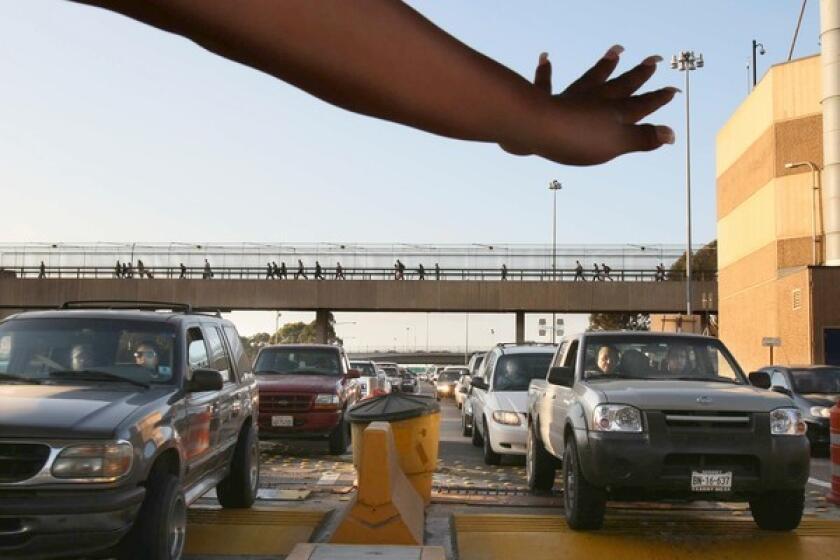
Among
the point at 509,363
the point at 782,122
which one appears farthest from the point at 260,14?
the point at 782,122

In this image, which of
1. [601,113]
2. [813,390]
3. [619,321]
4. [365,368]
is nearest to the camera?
[601,113]

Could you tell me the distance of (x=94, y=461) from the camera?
599cm

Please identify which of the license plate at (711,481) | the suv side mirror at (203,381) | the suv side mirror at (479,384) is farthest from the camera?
the suv side mirror at (479,384)

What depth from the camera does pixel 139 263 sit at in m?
61.6

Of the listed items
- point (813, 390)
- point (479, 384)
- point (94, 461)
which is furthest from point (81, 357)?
point (813, 390)

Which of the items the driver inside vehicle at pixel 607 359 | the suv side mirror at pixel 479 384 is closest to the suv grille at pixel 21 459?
the driver inside vehicle at pixel 607 359

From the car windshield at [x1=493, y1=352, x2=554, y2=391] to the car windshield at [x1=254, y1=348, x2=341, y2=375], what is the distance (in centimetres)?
337

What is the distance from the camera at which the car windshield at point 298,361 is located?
17.4 metres

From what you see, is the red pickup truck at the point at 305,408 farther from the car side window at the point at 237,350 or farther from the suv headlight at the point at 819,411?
the suv headlight at the point at 819,411

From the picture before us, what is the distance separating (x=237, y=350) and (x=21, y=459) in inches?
160

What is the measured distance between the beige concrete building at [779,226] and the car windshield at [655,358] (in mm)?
26968

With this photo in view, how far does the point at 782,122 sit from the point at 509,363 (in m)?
35.2

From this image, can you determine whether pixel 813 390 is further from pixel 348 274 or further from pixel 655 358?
pixel 348 274

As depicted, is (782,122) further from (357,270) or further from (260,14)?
(260,14)
